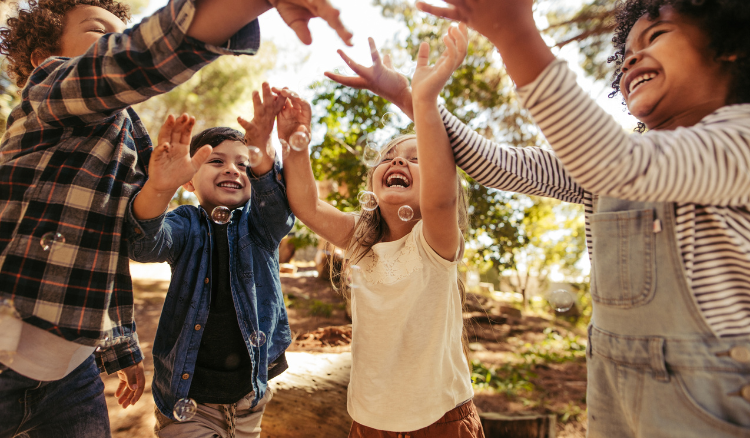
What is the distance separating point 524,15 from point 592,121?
0.30 m

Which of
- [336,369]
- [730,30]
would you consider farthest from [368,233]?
[336,369]

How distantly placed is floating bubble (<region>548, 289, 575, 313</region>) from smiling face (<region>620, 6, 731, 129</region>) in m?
1.90

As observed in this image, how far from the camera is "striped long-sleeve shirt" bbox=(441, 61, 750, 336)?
0.88 meters

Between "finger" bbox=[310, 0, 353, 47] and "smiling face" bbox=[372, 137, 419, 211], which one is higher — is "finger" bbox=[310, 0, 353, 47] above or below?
above

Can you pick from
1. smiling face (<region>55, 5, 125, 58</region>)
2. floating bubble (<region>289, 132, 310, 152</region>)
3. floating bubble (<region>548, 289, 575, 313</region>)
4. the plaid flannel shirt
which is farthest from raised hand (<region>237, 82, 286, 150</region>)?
floating bubble (<region>548, 289, 575, 313</region>)

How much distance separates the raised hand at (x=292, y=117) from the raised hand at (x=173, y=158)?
1.08ft

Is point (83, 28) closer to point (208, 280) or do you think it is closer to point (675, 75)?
point (208, 280)

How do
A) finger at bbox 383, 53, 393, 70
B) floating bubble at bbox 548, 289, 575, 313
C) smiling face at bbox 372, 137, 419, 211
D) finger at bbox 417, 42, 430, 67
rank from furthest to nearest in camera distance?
floating bubble at bbox 548, 289, 575, 313, smiling face at bbox 372, 137, 419, 211, finger at bbox 383, 53, 393, 70, finger at bbox 417, 42, 430, 67

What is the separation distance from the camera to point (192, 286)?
73.6 inches

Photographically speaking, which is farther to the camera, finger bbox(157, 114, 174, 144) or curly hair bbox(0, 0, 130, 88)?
curly hair bbox(0, 0, 130, 88)

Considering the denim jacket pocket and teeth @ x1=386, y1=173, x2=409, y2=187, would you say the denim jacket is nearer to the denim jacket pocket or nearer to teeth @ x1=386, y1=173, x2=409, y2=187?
teeth @ x1=386, y1=173, x2=409, y2=187

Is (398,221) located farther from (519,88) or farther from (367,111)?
(367,111)

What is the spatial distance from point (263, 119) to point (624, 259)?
136 centimetres

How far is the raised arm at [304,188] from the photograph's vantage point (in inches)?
65.2
